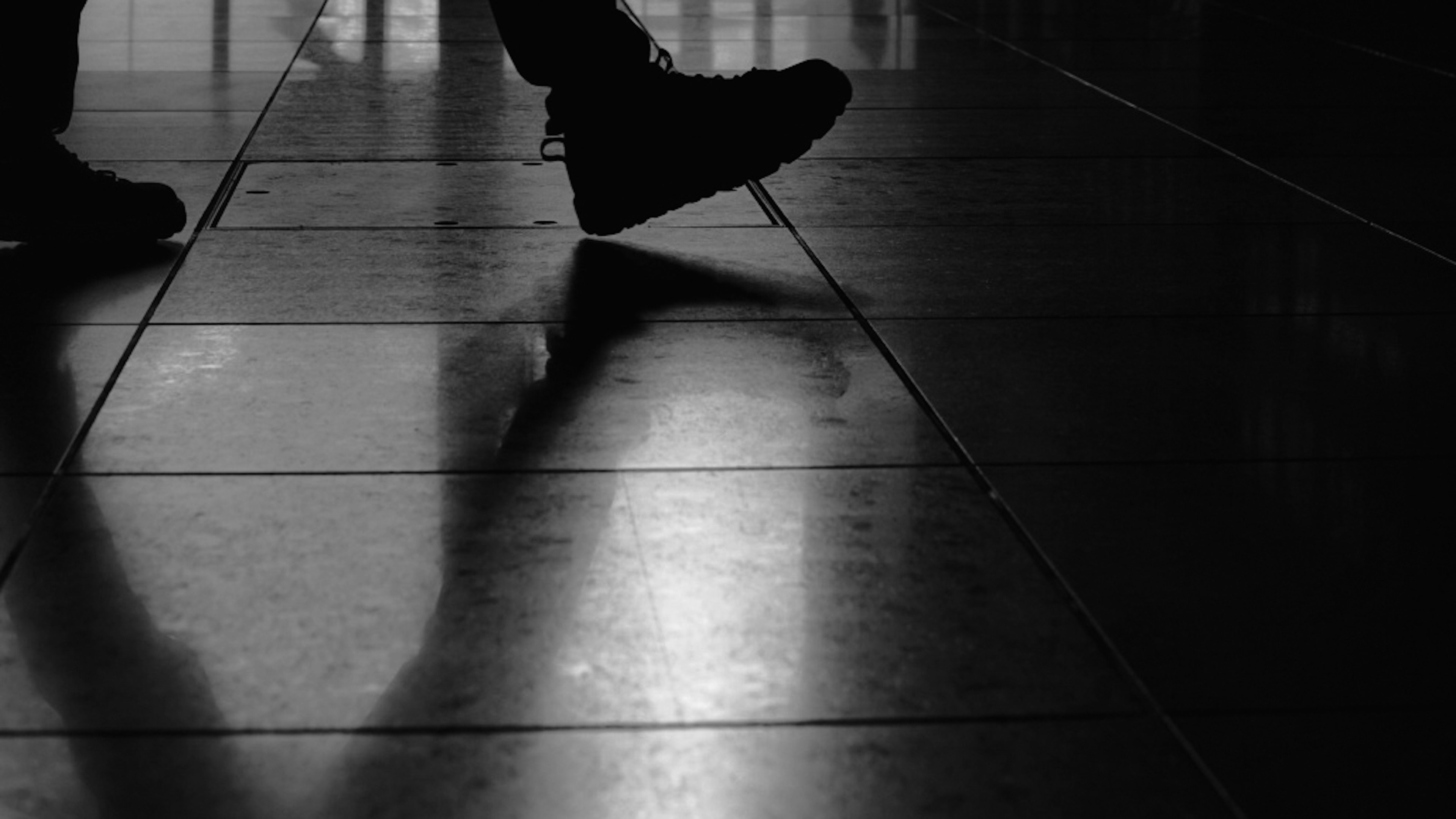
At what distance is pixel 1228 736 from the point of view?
5.12ft

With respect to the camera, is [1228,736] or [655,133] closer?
[1228,736]

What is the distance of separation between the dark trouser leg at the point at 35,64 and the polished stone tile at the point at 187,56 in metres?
2.57

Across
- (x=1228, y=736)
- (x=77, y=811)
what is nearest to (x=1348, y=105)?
(x=1228, y=736)

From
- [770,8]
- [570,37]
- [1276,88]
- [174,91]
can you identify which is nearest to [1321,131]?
[1276,88]

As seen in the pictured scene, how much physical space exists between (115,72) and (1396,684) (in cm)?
505

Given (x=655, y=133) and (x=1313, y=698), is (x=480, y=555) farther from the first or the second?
(x=655, y=133)

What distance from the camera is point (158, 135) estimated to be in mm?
4684

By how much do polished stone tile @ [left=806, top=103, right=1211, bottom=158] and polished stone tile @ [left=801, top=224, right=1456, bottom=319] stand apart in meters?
0.92

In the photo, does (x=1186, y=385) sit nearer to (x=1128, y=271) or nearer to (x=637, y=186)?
(x=1128, y=271)

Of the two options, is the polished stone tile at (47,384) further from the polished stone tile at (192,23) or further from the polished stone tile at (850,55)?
the polished stone tile at (192,23)

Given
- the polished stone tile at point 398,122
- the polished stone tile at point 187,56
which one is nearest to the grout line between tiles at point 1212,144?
the polished stone tile at point 398,122

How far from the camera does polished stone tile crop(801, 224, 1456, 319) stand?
304 cm

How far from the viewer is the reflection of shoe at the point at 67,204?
3.31 metres

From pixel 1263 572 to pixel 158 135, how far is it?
3.47 meters
